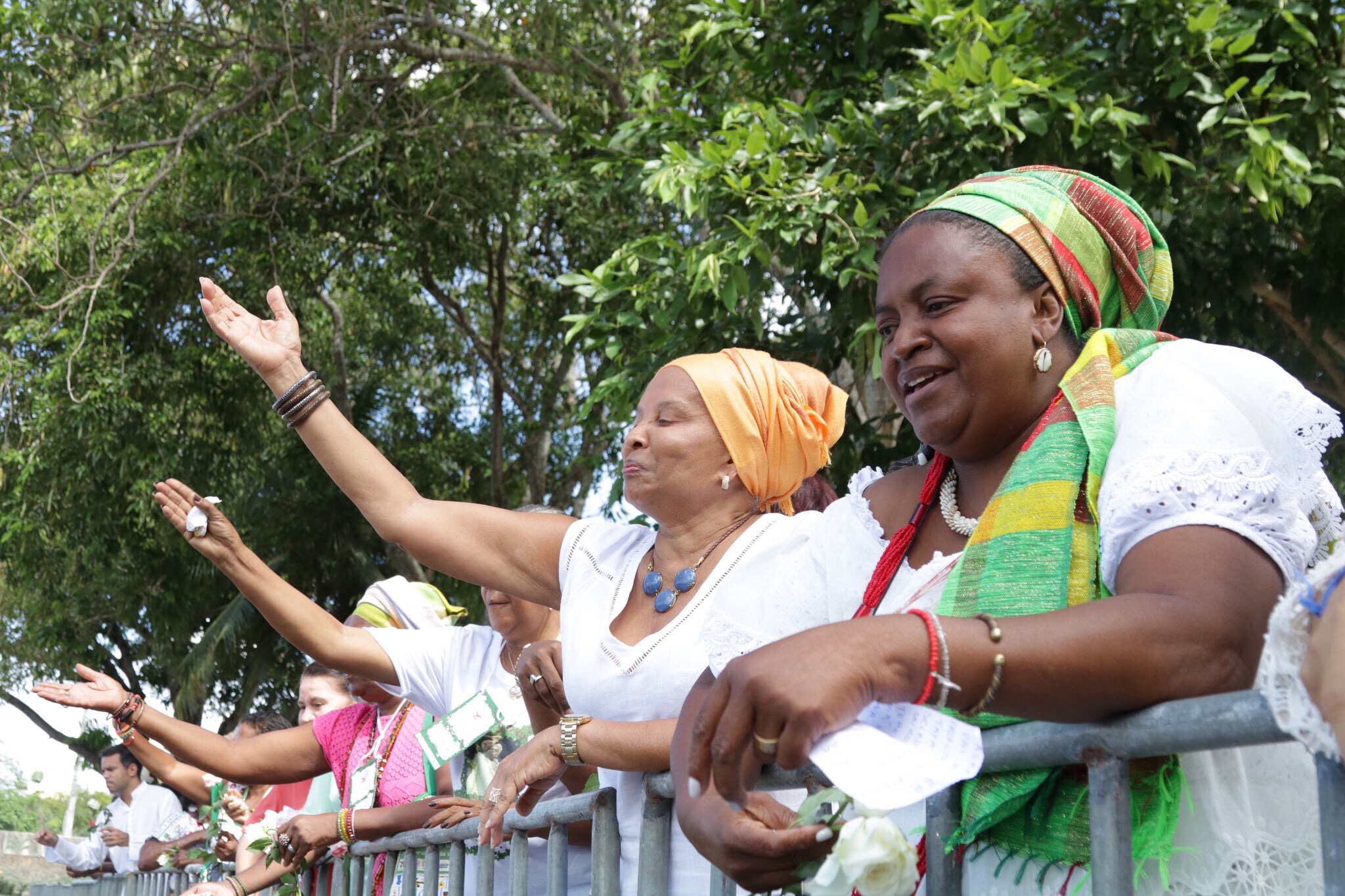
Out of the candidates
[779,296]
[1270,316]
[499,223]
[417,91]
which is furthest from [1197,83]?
[499,223]

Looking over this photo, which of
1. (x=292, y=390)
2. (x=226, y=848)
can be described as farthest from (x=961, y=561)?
(x=226, y=848)

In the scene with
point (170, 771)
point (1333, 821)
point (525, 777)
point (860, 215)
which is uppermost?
point (860, 215)

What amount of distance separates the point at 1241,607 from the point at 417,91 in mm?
10070

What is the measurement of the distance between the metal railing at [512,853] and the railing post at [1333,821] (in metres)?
1.38

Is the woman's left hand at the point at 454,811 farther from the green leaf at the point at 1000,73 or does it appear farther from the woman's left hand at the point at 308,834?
the green leaf at the point at 1000,73

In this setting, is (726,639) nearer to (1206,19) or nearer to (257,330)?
(257,330)

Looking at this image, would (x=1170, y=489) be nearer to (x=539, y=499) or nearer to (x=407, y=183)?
(x=407, y=183)

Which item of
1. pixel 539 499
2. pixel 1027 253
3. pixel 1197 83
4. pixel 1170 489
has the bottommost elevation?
pixel 1170 489

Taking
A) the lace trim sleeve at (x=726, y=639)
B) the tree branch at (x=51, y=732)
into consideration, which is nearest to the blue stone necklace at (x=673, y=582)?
the lace trim sleeve at (x=726, y=639)

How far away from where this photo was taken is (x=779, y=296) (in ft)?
26.1

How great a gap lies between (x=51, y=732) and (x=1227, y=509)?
2300 cm

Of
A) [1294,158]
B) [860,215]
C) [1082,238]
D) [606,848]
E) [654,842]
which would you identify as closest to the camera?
[1082,238]

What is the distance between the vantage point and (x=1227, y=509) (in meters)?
1.42

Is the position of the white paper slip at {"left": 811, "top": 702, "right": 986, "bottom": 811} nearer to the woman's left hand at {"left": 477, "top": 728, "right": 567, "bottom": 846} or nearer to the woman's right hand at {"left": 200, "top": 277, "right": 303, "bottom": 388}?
the woman's left hand at {"left": 477, "top": 728, "right": 567, "bottom": 846}
